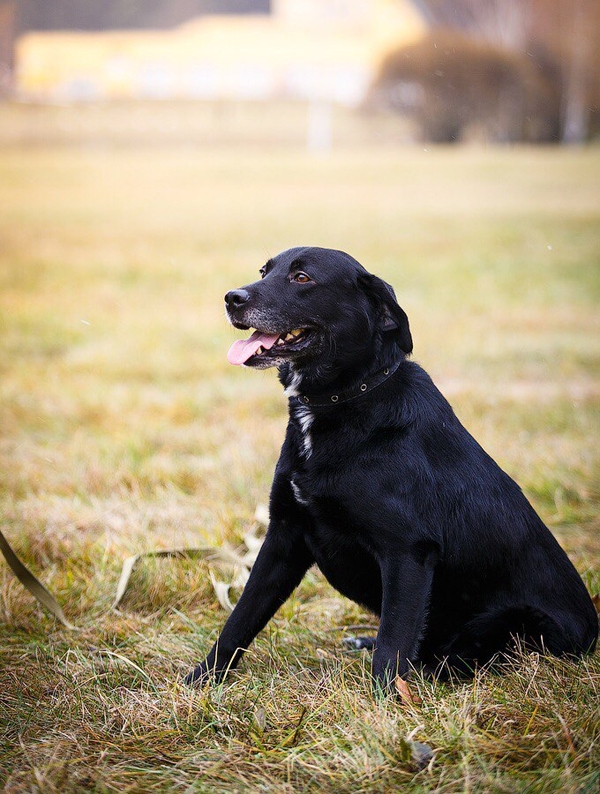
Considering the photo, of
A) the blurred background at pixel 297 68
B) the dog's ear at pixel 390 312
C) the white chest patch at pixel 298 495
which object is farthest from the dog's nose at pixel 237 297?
the blurred background at pixel 297 68

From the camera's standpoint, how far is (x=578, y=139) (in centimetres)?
1555

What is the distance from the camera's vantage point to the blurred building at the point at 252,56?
1088 centimetres

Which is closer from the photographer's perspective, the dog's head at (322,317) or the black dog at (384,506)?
the black dog at (384,506)

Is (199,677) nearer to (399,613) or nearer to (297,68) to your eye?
(399,613)

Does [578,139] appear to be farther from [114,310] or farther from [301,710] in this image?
[301,710]

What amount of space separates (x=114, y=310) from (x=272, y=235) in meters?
3.24

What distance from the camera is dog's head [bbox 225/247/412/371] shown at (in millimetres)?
2395

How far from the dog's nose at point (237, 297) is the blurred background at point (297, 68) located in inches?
325

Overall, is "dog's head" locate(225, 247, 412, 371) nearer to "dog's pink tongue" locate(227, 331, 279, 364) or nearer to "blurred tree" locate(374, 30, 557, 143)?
"dog's pink tongue" locate(227, 331, 279, 364)

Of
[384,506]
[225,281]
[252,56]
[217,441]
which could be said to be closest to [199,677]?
[384,506]

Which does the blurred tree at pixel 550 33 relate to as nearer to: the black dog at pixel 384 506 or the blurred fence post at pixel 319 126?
the blurred fence post at pixel 319 126

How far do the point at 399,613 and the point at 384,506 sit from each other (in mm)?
279

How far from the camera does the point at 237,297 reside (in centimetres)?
241

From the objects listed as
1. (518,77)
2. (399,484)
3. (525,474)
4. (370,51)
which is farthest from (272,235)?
(399,484)
